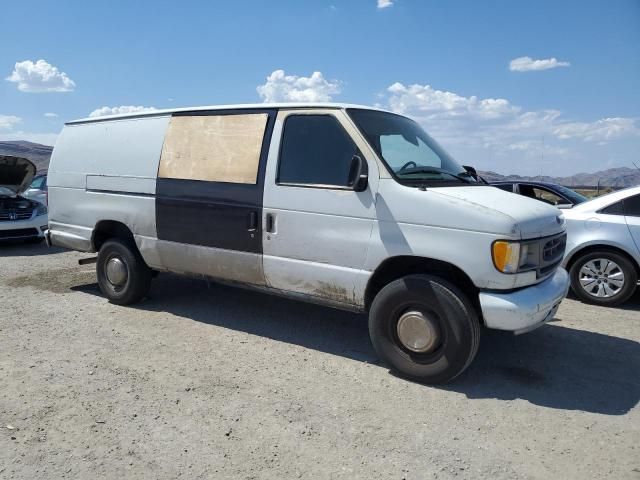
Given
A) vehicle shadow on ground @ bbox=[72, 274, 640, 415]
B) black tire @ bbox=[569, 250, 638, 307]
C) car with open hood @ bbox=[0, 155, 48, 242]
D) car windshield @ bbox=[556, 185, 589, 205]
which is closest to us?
vehicle shadow on ground @ bbox=[72, 274, 640, 415]

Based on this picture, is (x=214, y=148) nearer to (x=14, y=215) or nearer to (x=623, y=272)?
(x=623, y=272)

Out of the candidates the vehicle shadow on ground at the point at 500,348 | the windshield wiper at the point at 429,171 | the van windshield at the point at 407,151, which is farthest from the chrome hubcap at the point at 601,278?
the windshield wiper at the point at 429,171

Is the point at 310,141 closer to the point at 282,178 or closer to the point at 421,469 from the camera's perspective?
the point at 282,178

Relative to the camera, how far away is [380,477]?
2834mm

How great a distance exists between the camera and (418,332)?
4000 millimetres

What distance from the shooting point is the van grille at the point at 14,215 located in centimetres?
1027

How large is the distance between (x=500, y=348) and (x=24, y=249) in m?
9.54

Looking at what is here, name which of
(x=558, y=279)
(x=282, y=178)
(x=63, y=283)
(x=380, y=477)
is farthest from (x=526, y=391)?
(x=63, y=283)

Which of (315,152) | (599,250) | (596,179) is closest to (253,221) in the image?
(315,152)

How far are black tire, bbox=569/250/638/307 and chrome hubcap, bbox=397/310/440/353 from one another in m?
3.52

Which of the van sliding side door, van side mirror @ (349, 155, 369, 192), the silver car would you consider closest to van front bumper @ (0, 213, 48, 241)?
the van sliding side door

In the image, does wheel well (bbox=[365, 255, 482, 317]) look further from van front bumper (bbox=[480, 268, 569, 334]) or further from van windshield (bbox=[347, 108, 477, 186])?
van windshield (bbox=[347, 108, 477, 186])

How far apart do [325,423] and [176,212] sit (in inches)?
109

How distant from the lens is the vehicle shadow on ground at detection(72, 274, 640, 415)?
3.91m
